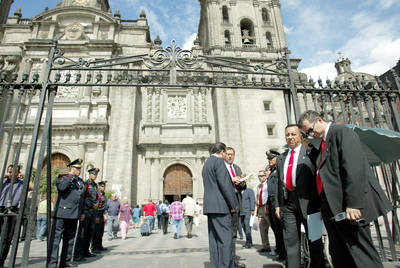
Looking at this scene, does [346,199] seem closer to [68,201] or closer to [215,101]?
[68,201]

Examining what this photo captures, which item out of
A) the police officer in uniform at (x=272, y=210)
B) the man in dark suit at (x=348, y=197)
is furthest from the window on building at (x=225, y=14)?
the man in dark suit at (x=348, y=197)

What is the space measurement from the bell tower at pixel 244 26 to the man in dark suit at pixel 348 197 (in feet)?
65.7

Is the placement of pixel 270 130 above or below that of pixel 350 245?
above

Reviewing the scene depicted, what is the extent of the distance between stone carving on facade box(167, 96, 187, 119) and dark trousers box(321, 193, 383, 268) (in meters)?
17.6

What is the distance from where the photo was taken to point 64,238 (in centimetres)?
444

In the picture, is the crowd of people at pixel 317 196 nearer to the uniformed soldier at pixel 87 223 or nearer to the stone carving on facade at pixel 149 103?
the uniformed soldier at pixel 87 223

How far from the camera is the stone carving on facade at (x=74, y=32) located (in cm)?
2039

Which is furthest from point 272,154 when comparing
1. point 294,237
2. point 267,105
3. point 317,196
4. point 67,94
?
point 67,94

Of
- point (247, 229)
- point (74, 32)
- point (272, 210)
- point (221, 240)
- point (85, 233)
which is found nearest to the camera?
point (221, 240)

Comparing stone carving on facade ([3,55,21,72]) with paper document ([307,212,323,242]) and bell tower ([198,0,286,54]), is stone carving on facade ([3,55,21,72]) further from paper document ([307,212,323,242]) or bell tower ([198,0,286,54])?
paper document ([307,212,323,242])

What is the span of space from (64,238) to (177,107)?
16.1 metres

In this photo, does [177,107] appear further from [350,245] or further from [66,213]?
[350,245]

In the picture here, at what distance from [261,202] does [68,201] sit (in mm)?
4042

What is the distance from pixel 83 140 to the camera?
16922 mm
